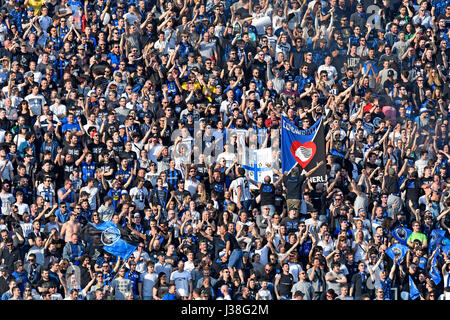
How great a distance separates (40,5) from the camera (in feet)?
106

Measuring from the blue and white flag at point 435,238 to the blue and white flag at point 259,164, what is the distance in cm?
324

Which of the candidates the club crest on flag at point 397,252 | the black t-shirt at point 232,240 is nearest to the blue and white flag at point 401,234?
the club crest on flag at point 397,252

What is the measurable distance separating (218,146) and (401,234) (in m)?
3.93

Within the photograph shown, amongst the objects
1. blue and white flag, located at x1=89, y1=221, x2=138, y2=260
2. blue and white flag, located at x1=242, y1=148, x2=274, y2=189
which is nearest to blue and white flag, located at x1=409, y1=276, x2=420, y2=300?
blue and white flag, located at x1=242, y1=148, x2=274, y2=189

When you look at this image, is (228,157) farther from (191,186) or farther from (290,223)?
(290,223)

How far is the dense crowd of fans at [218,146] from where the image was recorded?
2772 centimetres

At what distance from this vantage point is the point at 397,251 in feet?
92.0

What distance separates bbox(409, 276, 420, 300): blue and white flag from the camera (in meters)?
27.5

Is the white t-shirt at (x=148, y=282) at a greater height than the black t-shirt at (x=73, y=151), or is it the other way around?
the black t-shirt at (x=73, y=151)

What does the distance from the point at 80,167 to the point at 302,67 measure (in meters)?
5.18

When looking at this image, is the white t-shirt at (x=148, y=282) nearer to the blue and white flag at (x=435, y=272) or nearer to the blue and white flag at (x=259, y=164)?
the blue and white flag at (x=259, y=164)

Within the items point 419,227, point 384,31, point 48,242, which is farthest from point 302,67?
point 48,242
